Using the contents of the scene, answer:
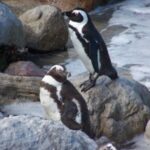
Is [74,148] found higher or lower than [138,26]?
higher

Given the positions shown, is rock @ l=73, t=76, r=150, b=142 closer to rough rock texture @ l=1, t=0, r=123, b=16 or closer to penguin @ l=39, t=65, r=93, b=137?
penguin @ l=39, t=65, r=93, b=137

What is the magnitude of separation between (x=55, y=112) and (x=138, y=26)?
683 centimetres

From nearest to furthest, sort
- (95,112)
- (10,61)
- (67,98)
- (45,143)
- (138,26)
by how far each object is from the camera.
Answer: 1. (45,143)
2. (67,98)
3. (95,112)
4. (10,61)
5. (138,26)

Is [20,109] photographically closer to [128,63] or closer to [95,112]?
[95,112]

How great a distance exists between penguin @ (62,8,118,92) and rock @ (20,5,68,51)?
Answer: 3472 millimetres

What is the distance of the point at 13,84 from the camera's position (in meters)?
7.06

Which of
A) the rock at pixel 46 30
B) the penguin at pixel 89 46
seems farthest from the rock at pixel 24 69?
the penguin at pixel 89 46

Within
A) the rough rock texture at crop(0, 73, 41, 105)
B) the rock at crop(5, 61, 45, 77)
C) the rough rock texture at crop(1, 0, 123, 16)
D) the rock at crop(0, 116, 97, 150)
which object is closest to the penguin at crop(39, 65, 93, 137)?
the rough rock texture at crop(0, 73, 41, 105)

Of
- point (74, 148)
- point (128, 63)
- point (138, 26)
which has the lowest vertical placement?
point (138, 26)

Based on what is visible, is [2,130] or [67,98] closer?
[2,130]

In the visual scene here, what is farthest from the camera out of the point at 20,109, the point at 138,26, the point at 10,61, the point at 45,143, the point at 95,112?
the point at 138,26

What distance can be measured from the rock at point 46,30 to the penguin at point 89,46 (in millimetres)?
3472

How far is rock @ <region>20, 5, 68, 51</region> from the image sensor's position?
9641mm

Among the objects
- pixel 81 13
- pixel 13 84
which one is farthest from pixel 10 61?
pixel 81 13
